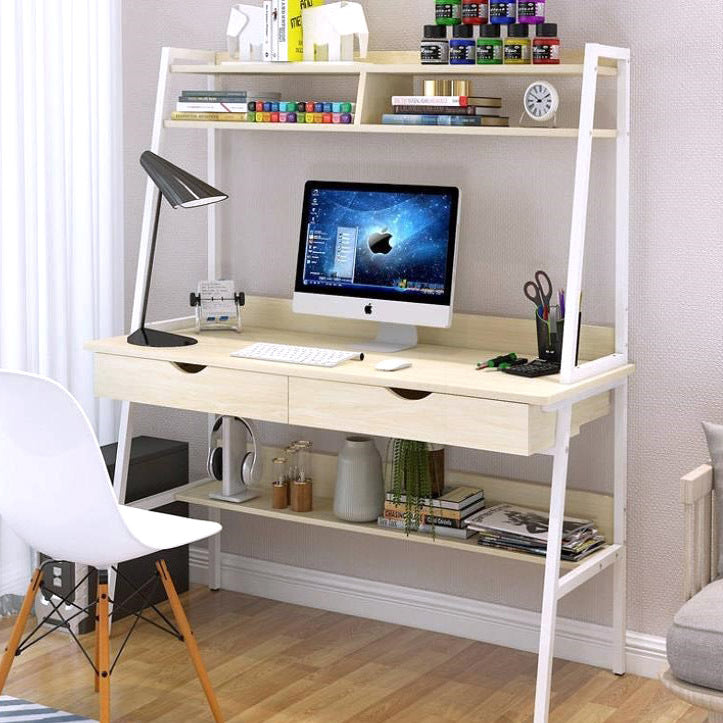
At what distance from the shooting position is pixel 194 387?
313cm

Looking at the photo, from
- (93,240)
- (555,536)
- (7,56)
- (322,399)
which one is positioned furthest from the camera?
(93,240)

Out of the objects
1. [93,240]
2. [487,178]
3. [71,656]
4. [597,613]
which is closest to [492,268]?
[487,178]

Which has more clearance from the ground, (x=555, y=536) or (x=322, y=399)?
(x=322, y=399)

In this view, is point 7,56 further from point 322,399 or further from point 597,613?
point 597,613

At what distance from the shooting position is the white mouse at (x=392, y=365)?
2.94 m

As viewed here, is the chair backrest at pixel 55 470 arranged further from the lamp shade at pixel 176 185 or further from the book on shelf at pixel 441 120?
the book on shelf at pixel 441 120

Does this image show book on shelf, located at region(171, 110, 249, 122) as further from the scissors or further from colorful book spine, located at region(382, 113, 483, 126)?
the scissors

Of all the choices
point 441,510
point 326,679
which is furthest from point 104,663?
point 441,510

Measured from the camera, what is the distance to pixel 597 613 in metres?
3.30

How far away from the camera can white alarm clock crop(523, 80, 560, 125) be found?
2.96 meters

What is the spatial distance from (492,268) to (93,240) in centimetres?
128

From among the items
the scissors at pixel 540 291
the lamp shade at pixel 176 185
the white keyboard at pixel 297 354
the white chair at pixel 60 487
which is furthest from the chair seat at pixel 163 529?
the scissors at pixel 540 291

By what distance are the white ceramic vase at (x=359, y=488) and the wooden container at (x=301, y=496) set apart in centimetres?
10

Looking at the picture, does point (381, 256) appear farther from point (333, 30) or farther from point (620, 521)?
point (620, 521)
